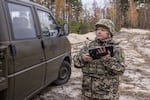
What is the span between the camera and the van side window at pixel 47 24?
5.75 m

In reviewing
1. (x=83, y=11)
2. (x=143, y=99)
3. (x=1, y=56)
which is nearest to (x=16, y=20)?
(x=1, y=56)

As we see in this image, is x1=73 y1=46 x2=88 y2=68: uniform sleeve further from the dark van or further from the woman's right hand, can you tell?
the dark van

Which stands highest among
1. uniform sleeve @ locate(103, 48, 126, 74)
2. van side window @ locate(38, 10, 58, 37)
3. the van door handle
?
van side window @ locate(38, 10, 58, 37)

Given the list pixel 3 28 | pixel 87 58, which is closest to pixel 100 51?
pixel 87 58

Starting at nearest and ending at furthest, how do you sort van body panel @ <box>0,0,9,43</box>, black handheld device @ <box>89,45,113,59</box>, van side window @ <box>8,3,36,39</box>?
black handheld device @ <box>89,45,113,59</box>
van body panel @ <box>0,0,9,43</box>
van side window @ <box>8,3,36,39</box>

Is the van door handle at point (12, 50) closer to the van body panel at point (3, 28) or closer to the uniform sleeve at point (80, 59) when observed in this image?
the van body panel at point (3, 28)

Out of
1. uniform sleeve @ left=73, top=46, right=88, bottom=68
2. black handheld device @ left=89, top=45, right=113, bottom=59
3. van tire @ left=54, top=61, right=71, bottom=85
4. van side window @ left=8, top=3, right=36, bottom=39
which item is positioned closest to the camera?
black handheld device @ left=89, top=45, right=113, bottom=59

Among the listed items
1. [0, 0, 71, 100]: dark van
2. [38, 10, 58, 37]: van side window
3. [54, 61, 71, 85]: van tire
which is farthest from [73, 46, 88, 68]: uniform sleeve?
[54, 61, 71, 85]: van tire

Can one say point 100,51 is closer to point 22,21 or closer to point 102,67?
point 102,67

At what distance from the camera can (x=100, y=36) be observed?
345cm

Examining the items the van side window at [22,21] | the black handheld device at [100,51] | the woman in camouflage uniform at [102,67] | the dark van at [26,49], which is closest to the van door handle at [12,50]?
the dark van at [26,49]

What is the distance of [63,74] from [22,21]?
2923 mm

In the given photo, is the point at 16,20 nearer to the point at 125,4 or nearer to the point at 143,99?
the point at 143,99

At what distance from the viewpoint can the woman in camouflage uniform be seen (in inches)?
136
